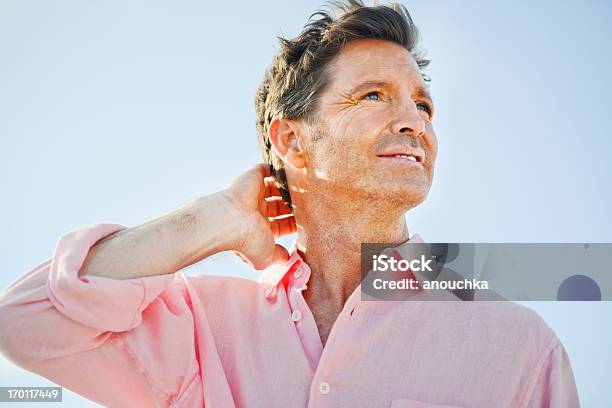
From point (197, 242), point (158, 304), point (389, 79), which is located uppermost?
point (389, 79)

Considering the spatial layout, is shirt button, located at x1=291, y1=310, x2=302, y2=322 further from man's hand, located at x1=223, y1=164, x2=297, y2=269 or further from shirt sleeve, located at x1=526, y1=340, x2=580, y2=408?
shirt sleeve, located at x1=526, y1=340, x2=580, y2=408

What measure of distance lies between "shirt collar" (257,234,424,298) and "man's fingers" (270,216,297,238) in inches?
9.7

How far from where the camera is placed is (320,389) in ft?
8.09

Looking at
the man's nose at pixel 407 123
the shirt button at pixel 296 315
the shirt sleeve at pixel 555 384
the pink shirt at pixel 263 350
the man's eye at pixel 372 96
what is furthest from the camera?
the man's eye at pixel 372 96

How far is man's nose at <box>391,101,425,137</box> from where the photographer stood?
3018 millimetres

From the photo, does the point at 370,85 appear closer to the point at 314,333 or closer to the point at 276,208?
the point at 276,208

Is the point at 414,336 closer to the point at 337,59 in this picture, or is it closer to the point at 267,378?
the point at 267,378

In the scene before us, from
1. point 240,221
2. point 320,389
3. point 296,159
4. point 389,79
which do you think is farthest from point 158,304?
point 389,79

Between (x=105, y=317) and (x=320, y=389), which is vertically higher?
(x=105, y=317)

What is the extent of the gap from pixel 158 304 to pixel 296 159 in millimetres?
1058

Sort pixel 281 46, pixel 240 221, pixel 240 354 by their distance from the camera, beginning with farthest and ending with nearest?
pixel 281 46
pixel 240 221
pixel 240 354

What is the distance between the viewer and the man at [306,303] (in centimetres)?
246

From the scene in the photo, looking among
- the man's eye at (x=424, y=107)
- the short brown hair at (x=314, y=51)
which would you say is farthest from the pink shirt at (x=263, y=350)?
the man's eye at (x=424, y=107)

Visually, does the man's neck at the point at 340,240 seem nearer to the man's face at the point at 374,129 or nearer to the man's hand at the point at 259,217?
the man's face at the point at 374,129
